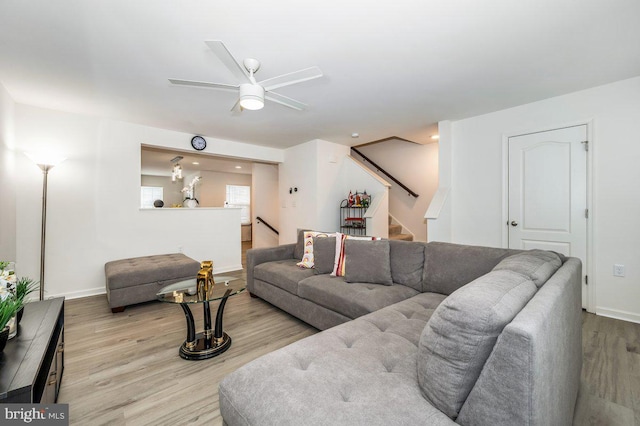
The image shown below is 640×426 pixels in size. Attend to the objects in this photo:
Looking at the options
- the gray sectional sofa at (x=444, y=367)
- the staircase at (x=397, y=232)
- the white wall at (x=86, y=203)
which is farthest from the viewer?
the staircase at (x=397, y=232)

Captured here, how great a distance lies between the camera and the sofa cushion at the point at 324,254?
2.83 metres

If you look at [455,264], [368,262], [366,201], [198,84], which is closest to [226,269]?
[366,201]

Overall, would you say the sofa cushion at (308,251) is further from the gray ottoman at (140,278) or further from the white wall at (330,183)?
the white wall at (330,183)

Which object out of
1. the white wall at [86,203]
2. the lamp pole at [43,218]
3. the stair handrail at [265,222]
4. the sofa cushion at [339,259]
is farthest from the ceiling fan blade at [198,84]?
the stair handrail at [265,222]

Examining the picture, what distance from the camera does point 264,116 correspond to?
3680mm

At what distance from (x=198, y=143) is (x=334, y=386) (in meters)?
4.47

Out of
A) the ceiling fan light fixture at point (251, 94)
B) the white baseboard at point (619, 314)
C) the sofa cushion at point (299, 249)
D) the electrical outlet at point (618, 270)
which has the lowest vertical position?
the white baseboard at point (619, 314)

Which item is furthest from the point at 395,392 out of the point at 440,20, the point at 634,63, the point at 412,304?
the point at 634,63

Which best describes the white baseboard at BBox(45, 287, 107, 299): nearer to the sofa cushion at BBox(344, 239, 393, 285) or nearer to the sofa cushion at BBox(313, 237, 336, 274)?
the sofa cushion at BBox(313, 237, 336, 274)

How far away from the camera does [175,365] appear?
1986 millimetres

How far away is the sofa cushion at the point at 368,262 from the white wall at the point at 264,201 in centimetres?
469

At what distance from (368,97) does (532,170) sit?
87.6 inches

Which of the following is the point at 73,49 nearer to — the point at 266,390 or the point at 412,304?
the point at 266,390

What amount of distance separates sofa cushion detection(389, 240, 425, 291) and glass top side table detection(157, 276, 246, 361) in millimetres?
1395
